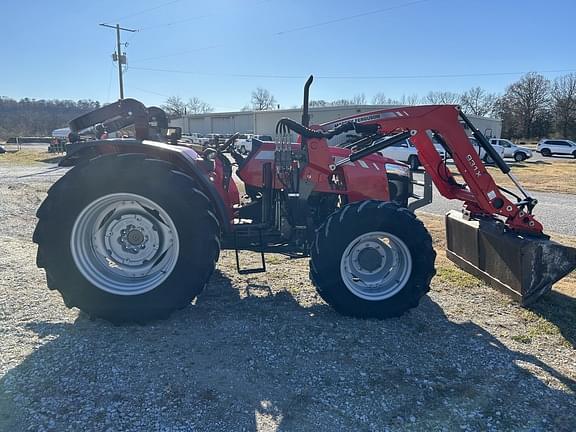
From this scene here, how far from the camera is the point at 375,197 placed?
4492mm

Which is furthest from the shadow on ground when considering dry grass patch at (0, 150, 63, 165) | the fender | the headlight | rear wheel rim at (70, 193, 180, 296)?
dry grass patch at (0, 150, 63, 165)

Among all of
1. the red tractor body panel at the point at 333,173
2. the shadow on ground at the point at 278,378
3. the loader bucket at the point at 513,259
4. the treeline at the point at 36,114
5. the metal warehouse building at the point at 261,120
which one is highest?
the treeline at the point at 36,114

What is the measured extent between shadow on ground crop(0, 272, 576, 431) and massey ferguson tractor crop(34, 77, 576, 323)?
304 mm

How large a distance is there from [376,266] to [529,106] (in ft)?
236

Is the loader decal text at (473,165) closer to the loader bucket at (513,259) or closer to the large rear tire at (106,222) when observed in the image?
the loader bucket at (513,259)

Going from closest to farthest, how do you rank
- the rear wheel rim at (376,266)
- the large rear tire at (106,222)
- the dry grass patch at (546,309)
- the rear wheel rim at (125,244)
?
A: the large rear tire at (106,222)
the rear wheel rim at (125,244)
the dry grass patch at (546,309)
the rear wheel rim at (376,266)

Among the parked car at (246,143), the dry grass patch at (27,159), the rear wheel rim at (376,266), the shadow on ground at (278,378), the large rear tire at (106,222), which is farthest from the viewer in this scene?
the dry grass patch at (27,159)

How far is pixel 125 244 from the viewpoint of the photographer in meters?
3.71

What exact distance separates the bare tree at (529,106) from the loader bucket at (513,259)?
68189 mm

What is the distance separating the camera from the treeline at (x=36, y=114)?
71.2 m

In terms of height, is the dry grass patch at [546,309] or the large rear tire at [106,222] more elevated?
the large rear tire at [106,222]

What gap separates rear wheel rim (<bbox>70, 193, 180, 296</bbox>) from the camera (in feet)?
11.5

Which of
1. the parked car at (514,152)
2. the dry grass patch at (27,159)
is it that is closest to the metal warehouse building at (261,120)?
the parked car at (514,152)

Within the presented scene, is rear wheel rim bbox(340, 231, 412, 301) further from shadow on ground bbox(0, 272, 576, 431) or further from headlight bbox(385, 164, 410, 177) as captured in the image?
headlight bbox(385, 164, 410, 177)
